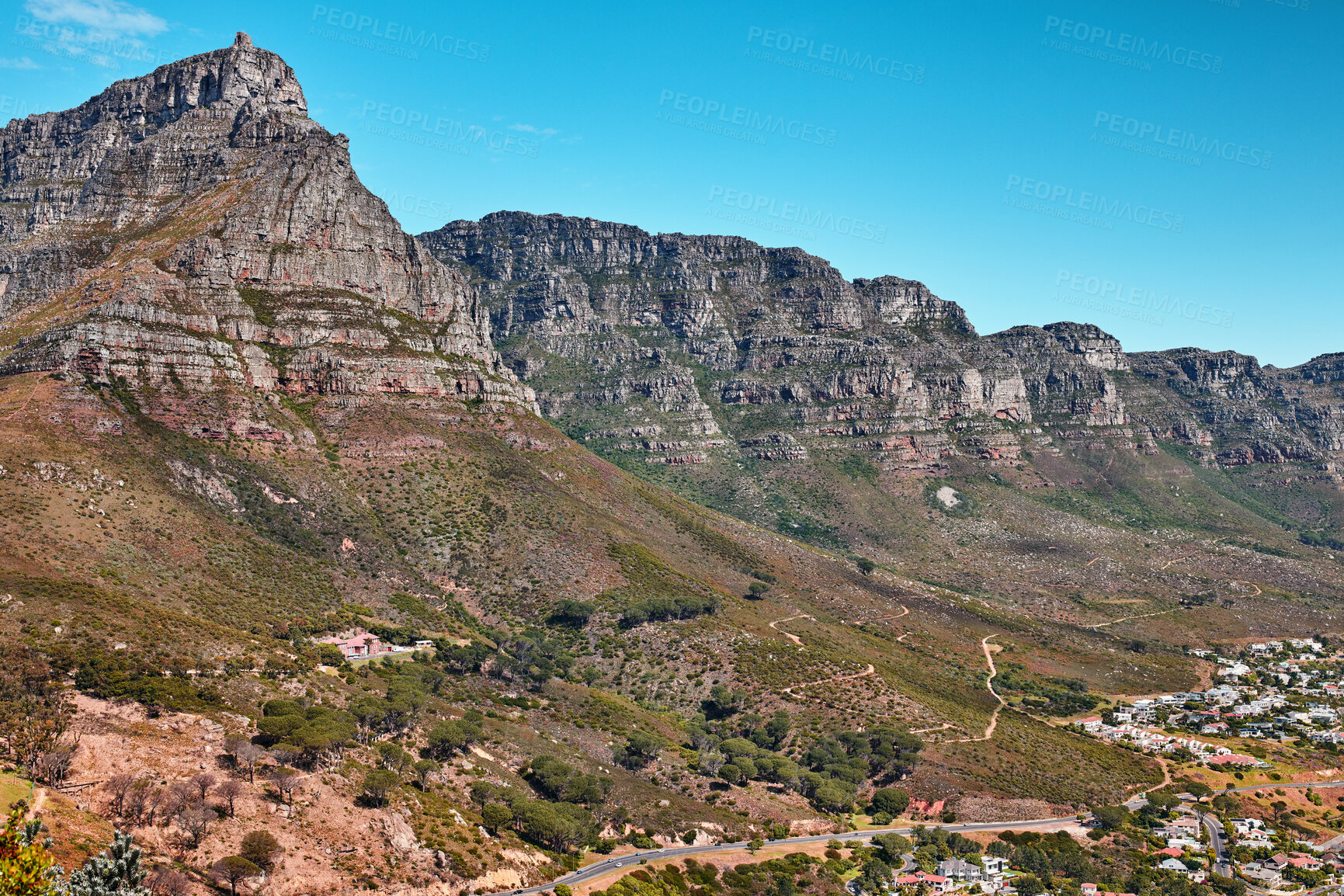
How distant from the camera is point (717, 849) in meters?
62.5

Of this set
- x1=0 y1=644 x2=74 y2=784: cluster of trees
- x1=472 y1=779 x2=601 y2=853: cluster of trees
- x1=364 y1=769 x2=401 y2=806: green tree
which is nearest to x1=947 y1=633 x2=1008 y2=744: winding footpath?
x1=472 y1=779 x2=601 y2=853: cluster of trees

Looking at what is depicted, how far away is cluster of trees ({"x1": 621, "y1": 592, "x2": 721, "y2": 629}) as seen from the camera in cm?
9850

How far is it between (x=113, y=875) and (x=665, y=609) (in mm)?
71880

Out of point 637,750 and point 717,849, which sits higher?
point 637,750

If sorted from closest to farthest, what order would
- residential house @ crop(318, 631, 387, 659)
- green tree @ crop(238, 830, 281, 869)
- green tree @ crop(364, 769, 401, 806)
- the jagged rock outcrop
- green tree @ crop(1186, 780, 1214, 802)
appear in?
1. green tree @ crop(238, 830, 281, 869)
2. green tree @ crop(364, 769, 401, 806)
3. residential house @ crop(318, 631, 387, 659)
4. green tree @ crop(1186, 780, 1214, 802)
5. the jagged rock outcrop

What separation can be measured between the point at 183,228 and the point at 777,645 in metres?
101

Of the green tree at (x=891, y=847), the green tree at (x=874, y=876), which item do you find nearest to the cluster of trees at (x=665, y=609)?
the green tree at (x=891, y=847)

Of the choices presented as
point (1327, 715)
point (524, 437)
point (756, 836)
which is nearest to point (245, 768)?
point (756, 836)

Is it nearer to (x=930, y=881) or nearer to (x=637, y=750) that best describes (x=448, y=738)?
(x=637, y=750)

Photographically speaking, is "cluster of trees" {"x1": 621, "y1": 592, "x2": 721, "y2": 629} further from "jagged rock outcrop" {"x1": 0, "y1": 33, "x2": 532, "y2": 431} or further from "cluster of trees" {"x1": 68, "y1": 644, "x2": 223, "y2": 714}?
"cluster of trees" {"x1": 68, "y1": 644, "x2": 223, "y2": 714}

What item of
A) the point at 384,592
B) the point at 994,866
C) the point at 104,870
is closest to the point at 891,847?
the point at 994,866

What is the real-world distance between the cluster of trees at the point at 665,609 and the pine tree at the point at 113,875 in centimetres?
6834

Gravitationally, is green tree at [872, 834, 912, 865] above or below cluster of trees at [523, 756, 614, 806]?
below

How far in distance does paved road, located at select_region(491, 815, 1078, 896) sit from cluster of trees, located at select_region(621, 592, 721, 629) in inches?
1404
